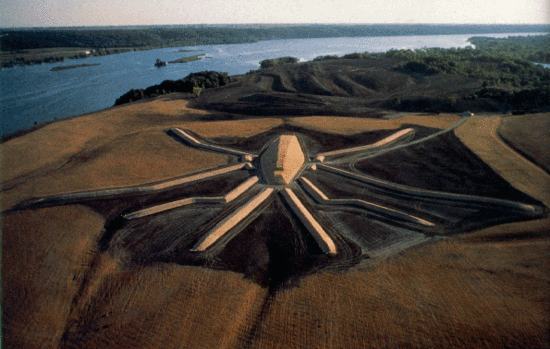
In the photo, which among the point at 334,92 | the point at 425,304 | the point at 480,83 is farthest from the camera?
the point at 480,83

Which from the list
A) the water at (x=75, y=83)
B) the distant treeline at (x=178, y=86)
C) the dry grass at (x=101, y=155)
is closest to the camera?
the dry grass at (x=101, y=155)

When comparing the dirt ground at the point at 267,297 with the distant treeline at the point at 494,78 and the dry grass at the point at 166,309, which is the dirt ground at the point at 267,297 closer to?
the dry grass at the point at 166,309

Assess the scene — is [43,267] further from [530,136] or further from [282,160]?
[530,136]

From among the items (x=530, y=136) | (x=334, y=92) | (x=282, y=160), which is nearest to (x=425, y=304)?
(x=282, y=160)

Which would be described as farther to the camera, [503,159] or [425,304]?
[503,159]

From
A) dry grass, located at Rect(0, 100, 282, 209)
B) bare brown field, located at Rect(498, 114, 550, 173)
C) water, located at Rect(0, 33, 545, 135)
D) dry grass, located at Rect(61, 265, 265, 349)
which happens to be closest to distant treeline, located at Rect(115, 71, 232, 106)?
water, located at Rect(0, 33, 545, 135)

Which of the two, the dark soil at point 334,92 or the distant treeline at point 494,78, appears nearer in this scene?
the distant treeline at point 494,78

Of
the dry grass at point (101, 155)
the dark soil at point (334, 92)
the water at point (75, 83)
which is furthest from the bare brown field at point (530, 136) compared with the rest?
the water at point (75, 83)

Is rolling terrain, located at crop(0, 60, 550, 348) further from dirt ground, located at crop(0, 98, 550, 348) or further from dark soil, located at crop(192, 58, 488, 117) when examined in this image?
dark soil, located at crop(192, 58, 488, 117)
